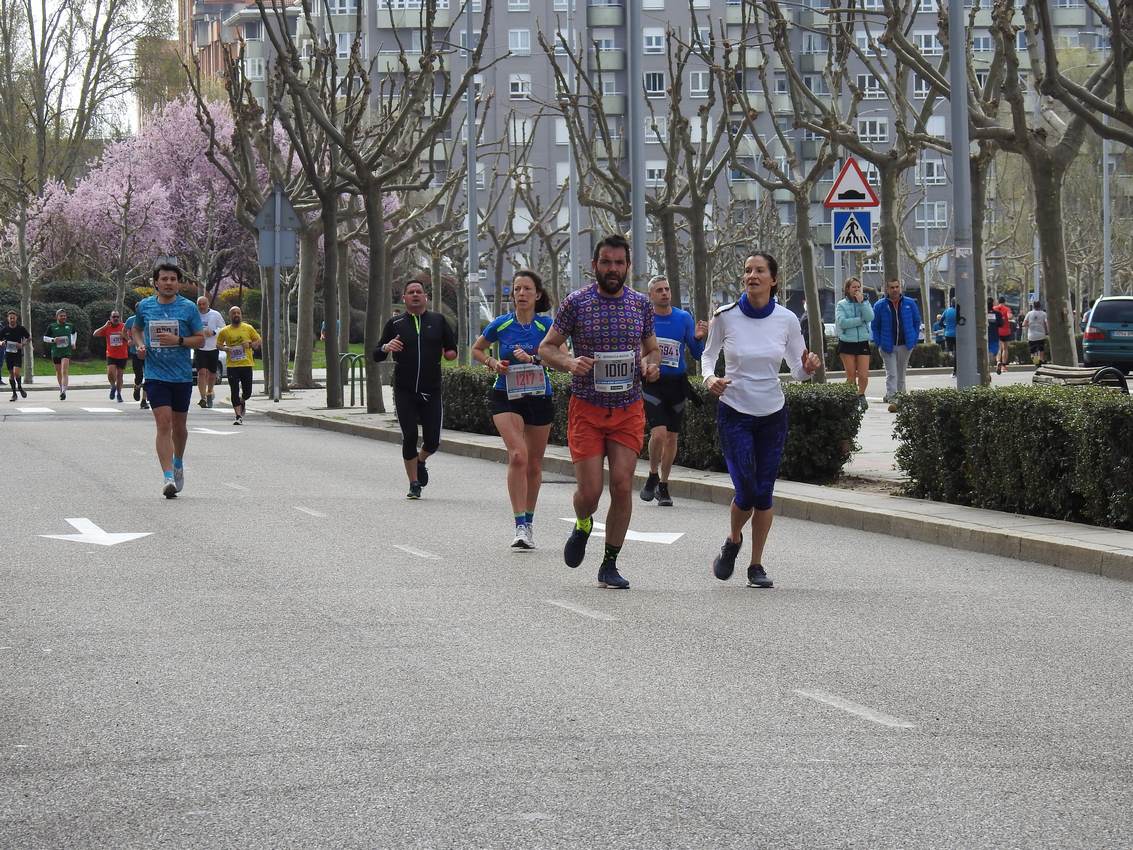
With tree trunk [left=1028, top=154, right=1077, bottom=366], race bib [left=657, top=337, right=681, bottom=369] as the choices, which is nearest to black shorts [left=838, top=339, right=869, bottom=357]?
tree trunk [left=1028, top=154, right=1077, bottom=366]

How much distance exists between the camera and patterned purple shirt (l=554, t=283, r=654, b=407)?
414 inches

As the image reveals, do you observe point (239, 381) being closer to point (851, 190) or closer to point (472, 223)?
point (472, 223)

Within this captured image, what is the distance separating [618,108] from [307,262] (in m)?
60.9


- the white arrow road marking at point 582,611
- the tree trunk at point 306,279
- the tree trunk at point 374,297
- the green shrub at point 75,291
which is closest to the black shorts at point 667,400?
the white arrow road marking at point 582,611

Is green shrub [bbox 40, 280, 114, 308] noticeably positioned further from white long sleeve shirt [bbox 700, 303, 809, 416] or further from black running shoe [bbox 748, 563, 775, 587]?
black running shoe [bbox 748, 563, 775, 587]

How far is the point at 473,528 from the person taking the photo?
13883 mm

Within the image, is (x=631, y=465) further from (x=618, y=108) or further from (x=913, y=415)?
(x=618, y=108)

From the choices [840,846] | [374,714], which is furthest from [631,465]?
[840,846]

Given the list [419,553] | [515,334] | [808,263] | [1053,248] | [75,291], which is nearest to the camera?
[419,553]

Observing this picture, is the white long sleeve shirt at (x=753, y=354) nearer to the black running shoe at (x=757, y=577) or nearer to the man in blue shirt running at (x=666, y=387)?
the black running shoe at (x=757, y=577)

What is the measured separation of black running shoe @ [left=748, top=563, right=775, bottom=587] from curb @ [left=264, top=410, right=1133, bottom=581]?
201 cm

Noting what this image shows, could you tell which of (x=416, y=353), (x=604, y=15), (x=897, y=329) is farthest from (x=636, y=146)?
(x=604, y=15)

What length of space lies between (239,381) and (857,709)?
24.3 m

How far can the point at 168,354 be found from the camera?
16281mm
